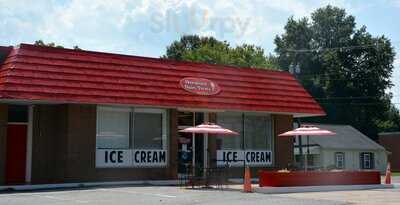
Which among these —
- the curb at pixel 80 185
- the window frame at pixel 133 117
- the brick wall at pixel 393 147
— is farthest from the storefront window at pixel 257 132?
the brick wall at pixel 393 147

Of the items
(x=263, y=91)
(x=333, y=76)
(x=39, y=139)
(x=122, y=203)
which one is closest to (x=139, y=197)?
(x=122, y=203)

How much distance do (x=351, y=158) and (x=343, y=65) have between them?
18158mm

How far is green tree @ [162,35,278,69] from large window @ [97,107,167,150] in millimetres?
42690

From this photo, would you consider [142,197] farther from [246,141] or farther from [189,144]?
[246,141]

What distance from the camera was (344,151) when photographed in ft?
194

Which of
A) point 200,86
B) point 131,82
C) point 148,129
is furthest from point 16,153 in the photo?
point 200,86

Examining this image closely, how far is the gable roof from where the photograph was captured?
189 ft

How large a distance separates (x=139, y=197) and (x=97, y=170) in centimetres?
642

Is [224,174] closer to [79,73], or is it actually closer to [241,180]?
[241,180]

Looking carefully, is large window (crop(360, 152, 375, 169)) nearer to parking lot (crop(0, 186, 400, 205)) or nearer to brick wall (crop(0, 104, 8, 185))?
parking lot (crop(0, 186, 400, 205))

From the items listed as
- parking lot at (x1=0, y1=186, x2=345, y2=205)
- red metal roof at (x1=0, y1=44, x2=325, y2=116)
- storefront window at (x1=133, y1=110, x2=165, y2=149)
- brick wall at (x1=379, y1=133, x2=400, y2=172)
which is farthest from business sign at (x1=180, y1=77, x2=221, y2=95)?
brick wall at (x1=379, y1=133, x2=400, y2=172)

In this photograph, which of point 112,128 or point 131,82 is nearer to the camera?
point 112,128

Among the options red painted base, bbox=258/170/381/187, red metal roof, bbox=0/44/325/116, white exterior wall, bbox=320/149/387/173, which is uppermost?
red metal roof, bbox=0/44/325/116

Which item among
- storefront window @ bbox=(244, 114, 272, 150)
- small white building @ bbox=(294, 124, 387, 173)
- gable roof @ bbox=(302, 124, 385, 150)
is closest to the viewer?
storefront window @ bbox=(244, 114, 272, 150)
